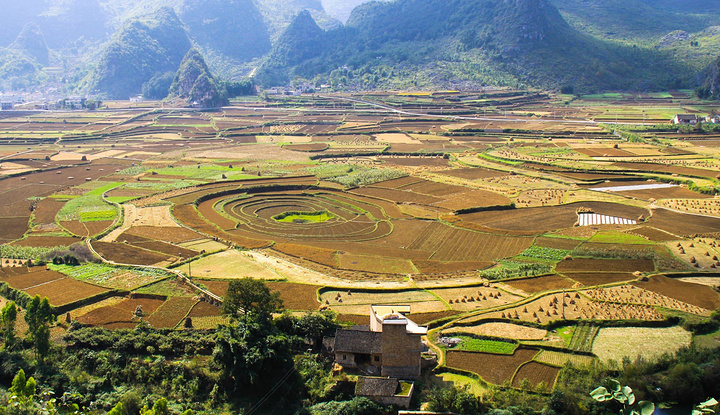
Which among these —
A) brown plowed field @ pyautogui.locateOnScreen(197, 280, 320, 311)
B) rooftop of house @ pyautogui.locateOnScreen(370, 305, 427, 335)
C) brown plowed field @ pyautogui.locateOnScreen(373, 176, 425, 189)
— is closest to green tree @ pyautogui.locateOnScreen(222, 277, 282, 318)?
brown plowed field @ pyautogui.locateOnScreen(197, 280, 320, 311)

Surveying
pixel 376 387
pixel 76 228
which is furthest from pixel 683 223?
pixel 76 228

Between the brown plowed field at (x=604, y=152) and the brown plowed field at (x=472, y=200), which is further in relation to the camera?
the brown plowed field at (x=604, y=152)

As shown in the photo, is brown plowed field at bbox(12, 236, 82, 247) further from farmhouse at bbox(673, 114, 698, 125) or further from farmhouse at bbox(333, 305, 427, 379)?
farmhouse at bbox(673, 114, 698, 125)

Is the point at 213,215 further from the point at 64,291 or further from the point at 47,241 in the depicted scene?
the point at 64,291

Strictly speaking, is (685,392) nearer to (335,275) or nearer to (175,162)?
(335,275)

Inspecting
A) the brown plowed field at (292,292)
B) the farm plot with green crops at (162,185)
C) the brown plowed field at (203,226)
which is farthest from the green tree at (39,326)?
the farm plot with green crops at (162,185)

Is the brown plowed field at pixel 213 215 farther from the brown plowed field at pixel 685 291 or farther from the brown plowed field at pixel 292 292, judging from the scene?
the brown plowed field at pixel 685 291
